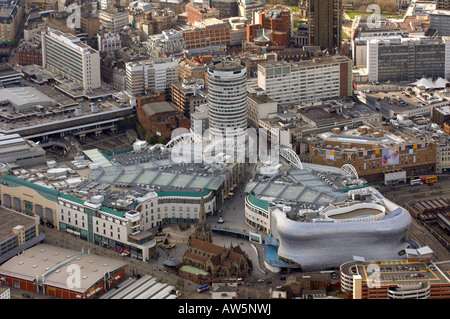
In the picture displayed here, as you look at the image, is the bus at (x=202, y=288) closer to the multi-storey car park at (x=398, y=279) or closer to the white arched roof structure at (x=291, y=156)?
the multi-storey car park at (x=398, y=279)

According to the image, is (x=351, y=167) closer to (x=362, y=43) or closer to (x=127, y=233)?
(x=127, y=233)

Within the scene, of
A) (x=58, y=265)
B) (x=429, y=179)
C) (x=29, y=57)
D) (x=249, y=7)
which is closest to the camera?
(x=58, y=265)

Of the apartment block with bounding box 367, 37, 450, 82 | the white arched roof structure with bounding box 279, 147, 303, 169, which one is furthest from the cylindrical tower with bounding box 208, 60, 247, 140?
the apartment block with bounding box 367, 37, 450, 82

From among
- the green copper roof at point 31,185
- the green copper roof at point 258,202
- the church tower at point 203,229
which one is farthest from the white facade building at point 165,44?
the church tower at point 203,229

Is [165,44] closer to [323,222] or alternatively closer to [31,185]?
[31,185]

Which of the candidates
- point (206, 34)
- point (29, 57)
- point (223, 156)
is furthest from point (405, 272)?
point (29, 57)

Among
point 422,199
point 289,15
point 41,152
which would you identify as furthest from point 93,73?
point 422,199
